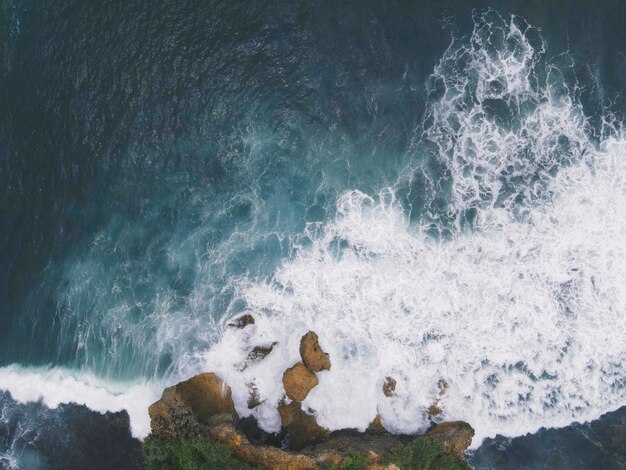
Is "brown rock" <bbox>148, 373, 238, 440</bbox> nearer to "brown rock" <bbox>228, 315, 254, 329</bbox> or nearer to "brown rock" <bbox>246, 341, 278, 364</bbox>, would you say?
"brown rock" <bbox>246, 341, 278, 364</bbox>

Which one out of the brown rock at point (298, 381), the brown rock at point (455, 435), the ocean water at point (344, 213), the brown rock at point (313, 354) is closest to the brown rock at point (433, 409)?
the ocean water at point (344, 213)

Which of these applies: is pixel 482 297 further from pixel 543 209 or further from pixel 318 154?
pixel 318 154

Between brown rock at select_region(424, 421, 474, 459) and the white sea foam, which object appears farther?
the white sea foam

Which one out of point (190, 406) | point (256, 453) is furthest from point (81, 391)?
point (256, 453)

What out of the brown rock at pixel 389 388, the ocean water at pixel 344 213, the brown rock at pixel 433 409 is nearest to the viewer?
the brown rock at pixel 433 409

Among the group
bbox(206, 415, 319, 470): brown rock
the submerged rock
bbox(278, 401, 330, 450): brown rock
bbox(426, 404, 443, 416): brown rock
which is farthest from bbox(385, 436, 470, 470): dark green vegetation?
bbox(278, 401, 330, 450): brown rock

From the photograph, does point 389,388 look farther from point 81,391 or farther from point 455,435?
point 81,391

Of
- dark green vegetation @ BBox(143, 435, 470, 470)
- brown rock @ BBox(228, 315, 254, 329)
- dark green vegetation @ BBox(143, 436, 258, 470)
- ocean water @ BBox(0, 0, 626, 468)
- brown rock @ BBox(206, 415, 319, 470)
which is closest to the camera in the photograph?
brown rock @ BBox(206, 415, 319, 470)

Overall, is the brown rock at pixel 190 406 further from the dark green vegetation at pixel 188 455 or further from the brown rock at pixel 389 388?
the brown rock at pixel 389 388
